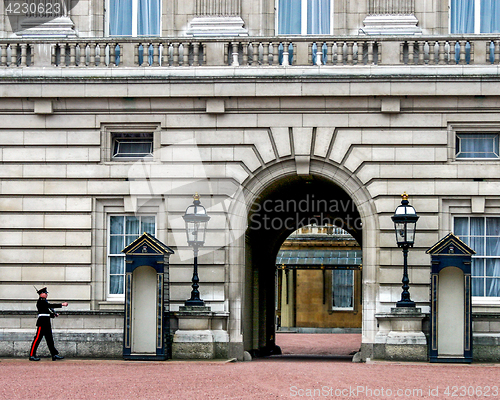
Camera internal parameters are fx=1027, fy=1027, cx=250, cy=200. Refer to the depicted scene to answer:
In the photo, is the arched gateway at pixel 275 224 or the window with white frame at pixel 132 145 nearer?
the arched gateway at pixel 275 224

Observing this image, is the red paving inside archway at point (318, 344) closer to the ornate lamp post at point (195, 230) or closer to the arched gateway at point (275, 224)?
the arched gateway at point (275, 224)

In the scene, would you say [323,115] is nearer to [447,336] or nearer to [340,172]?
[340,172]

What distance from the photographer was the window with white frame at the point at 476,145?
1984cm

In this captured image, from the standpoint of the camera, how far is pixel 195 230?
19.1 meters

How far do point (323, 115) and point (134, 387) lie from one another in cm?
751

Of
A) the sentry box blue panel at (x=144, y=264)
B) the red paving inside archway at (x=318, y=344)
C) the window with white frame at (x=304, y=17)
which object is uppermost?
the window with white frame at (x=304, y=17)

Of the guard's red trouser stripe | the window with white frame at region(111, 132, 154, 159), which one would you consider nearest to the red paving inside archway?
the window with white frame at region(111, 132, 154, 159)

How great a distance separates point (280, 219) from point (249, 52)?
5369mm

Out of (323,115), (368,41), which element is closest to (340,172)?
(323,115)

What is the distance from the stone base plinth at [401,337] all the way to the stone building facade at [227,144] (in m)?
0.30

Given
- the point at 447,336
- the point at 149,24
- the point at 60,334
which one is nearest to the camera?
the point at 447,336

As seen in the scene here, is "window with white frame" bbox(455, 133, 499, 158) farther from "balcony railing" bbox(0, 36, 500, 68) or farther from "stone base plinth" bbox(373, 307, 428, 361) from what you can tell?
"stone base plinth" bbox(373, 307, 428, 361)

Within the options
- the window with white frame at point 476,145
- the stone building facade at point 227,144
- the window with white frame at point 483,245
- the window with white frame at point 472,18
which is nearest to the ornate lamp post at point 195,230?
the stone building facade at point 227,144

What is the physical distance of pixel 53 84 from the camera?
2016cm
